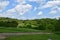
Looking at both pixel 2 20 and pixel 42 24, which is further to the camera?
pixel 2 20

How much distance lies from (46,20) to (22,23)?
3768 mm

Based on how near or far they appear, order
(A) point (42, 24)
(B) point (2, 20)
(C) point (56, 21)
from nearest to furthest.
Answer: (C) point (56, 21), (A) point (42, 24), (B) point (2, 20)

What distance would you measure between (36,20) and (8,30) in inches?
188

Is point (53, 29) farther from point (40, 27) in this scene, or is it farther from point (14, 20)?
point (14, 20)

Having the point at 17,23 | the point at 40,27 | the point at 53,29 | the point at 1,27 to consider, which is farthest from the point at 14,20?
the point at 53,29

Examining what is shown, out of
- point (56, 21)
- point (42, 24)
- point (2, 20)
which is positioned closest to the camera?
point (56, 21)

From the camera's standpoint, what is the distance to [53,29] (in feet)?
75.1

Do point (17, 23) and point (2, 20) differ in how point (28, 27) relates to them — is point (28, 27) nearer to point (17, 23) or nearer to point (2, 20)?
point (17, 23)

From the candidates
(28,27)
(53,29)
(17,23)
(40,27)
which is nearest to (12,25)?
(17,23)

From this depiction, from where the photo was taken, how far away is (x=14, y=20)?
25.7 meters

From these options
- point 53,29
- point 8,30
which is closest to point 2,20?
point 8,30

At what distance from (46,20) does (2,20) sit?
7017 millimetres

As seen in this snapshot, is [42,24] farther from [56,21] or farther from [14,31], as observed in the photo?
[14,31]

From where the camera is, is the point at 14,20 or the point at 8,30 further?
the point at 14,20
